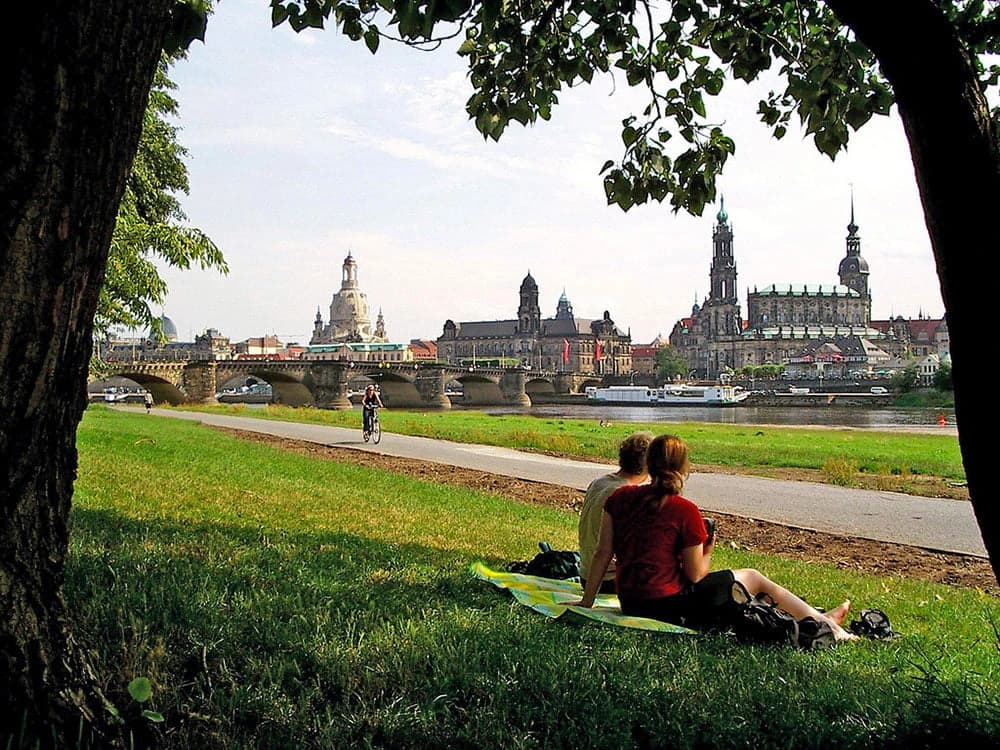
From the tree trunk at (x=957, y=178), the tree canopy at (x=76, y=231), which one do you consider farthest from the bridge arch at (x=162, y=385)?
the tree trunk at (x=957, y=178)

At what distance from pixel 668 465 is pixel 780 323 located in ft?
536

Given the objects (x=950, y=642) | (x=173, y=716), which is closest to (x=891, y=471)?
(x=950, y=642)

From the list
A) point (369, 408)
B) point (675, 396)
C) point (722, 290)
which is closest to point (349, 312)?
point (722, 290)

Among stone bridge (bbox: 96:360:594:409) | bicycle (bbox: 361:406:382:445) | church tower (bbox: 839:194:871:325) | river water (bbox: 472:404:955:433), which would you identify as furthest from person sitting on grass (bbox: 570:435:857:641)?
church tower (bbox: 839:194:871:325)

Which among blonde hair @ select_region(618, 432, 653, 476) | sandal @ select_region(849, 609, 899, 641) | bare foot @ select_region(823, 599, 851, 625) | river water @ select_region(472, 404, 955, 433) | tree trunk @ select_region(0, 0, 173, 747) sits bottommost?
river water @ select_region(472, 404, 955, 433)

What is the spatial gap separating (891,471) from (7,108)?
55.5 ft

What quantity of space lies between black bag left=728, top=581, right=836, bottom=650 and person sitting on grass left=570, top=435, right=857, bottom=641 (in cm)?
15

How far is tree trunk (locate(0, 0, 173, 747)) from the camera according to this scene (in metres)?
1.97

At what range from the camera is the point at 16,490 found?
2029mm

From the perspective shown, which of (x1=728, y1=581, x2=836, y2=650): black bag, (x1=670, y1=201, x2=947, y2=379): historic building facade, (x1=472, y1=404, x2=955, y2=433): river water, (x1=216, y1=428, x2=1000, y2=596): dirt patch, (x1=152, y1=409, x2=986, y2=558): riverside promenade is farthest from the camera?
(x1=670, y1=201, x2=947, y2=379): historic building facade

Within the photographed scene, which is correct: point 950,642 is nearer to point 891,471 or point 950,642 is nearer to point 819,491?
point 819,491

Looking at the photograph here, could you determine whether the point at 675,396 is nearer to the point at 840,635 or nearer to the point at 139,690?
the point at 840,635

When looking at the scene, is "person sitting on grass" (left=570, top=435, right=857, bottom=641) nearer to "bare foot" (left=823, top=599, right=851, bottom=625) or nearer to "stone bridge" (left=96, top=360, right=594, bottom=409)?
"bare foot" (left=823, top=599, right=851, bottom=625)

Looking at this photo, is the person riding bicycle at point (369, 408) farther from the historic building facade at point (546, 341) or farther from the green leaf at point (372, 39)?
the historic building facade at point (546, 341)
